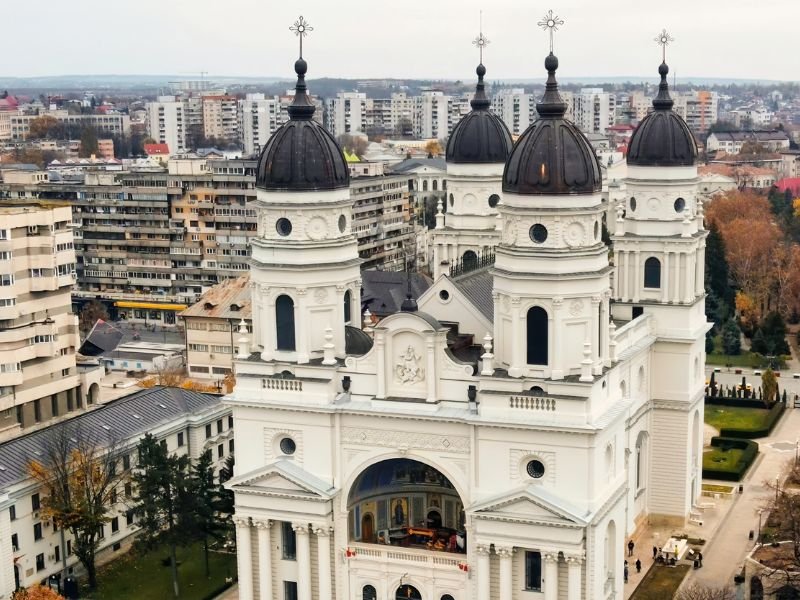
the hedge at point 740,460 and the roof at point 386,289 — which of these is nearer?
the hedge at point 740,460

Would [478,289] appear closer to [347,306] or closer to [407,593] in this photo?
[347,306]

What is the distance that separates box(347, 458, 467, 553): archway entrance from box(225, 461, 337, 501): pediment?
70.5 inches

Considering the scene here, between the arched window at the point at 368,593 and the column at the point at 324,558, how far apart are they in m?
1.27

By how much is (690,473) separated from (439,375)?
20.1 meters

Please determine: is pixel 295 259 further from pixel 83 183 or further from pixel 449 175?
pixel 83 183

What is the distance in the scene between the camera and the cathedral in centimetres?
4634

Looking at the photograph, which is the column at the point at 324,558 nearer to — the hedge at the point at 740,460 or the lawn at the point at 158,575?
the lawn at the point at 158,575

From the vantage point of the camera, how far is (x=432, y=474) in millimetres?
51500

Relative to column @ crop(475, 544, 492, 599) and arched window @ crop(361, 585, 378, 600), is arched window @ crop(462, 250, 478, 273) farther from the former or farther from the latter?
column @ crop(475, 544, 492, 599)

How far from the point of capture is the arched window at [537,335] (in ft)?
154

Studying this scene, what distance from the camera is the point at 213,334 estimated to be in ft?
296

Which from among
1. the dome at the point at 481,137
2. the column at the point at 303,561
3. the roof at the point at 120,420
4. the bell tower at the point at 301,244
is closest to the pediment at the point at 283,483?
the column at the point at 303,561

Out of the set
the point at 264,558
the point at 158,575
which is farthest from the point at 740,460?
the point at 158,575

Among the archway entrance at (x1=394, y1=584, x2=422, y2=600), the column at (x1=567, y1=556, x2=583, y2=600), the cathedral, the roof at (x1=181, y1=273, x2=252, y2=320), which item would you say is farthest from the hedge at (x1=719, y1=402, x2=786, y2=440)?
the column at (x1=567, y1=556, x2=583, y2=600)
